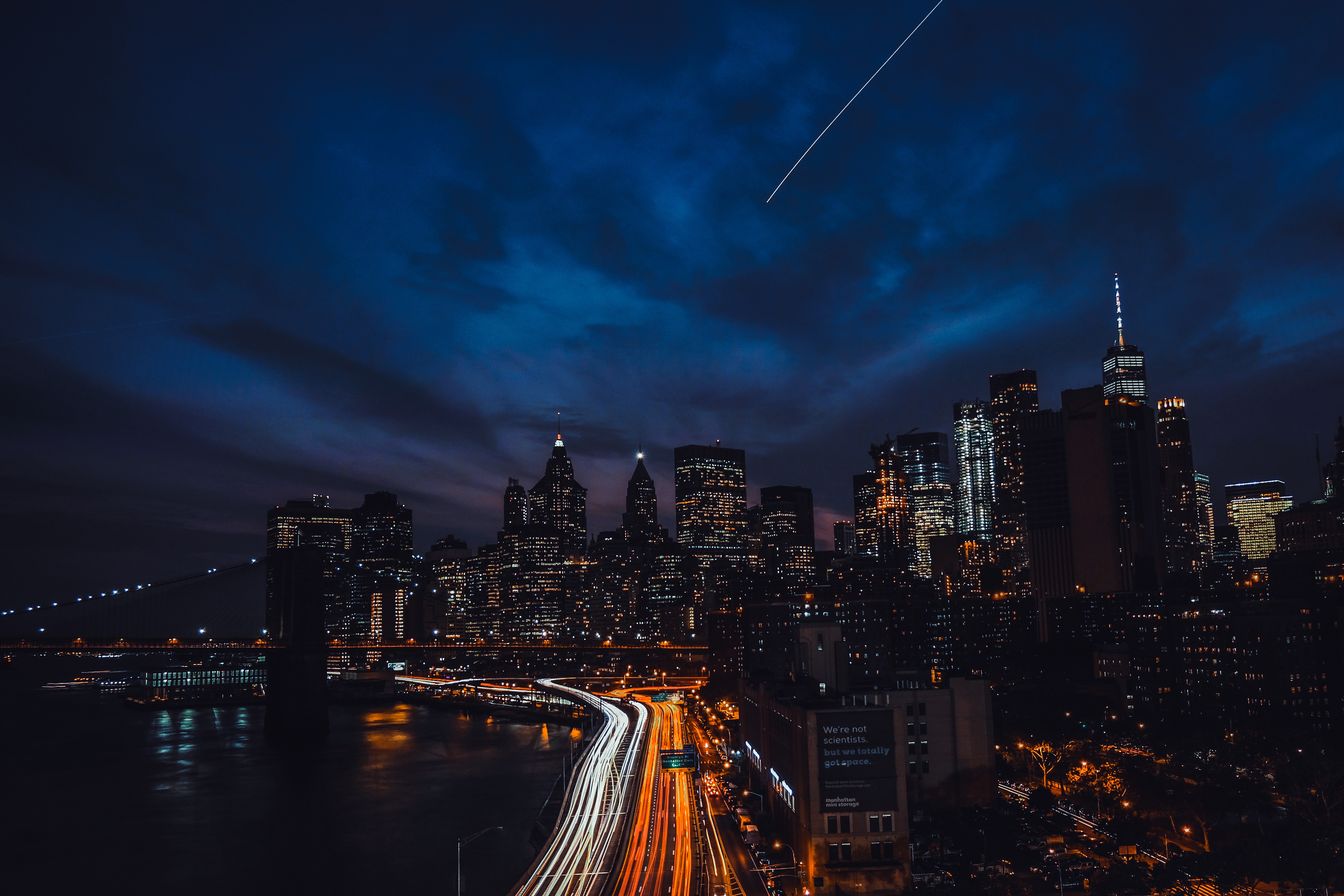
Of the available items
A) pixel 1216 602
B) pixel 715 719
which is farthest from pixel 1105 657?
pixel 715 719

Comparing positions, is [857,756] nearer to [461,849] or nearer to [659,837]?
[659,837]

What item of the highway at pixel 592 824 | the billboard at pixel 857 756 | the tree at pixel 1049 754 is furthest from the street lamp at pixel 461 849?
the tree at pixel 1049 754

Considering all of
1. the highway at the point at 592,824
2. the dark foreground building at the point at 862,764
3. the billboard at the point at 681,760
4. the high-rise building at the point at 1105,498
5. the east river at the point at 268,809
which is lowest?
the east river at the point at 268,809

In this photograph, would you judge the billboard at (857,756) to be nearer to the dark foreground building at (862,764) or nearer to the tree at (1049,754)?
the dark foreground building at (862,764)

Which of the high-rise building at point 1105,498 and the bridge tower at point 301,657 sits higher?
the high-rise building at point 1105,498

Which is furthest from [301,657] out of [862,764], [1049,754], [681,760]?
[862,764]

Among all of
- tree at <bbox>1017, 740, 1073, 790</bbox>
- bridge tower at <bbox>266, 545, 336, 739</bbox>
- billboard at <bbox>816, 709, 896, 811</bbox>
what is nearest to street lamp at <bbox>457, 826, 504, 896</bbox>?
billboard at <bbox>816, 709, 896, 811</bbox>

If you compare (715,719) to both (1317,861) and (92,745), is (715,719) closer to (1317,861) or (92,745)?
(92,745)
